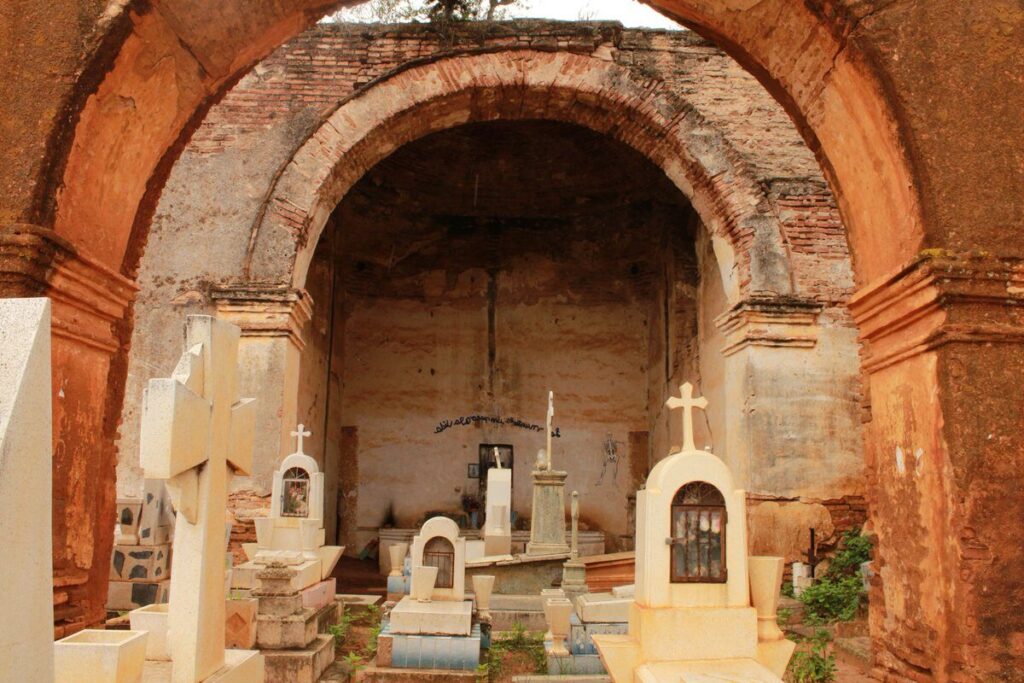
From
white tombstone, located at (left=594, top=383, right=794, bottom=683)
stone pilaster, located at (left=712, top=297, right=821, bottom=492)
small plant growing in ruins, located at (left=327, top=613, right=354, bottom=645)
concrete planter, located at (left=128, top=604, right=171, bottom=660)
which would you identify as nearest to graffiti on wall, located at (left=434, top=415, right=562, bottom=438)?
stone pilaster, located at (left=712, top=297, right=821, bottom=492)

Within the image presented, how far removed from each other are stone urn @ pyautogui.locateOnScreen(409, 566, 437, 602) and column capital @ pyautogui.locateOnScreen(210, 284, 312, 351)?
9.94ft

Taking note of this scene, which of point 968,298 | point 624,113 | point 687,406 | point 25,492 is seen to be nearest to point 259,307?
point 624,113

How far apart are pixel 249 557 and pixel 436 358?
7790 mm

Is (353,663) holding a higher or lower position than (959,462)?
lower

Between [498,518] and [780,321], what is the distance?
15.6ft

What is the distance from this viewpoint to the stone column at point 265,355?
27.1ft

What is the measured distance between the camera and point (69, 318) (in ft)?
11.9

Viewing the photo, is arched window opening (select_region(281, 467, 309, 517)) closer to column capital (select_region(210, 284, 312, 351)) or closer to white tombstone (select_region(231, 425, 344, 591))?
white tombstone (select_region(231, 425, 344, 591))

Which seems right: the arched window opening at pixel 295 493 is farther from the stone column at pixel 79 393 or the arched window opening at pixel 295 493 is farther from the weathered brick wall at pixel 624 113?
the stone column at pixel 79 393

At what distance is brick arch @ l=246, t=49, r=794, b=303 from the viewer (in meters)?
8.68

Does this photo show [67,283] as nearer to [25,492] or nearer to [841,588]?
[25,492]

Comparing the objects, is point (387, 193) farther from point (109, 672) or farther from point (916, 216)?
point (109, 672)

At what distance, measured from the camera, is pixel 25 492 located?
1386 millimetres

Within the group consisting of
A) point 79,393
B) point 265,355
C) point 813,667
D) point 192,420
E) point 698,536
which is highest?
point 265,355
